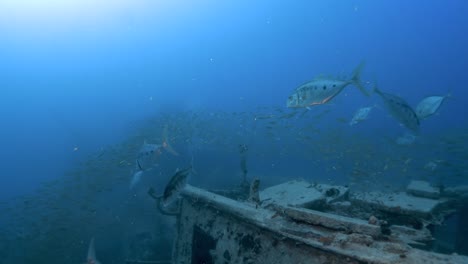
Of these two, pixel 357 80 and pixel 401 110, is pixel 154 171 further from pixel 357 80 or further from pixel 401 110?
pixel 357 80

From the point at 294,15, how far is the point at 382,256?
443 ft

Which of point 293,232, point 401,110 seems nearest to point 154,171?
point 401,110

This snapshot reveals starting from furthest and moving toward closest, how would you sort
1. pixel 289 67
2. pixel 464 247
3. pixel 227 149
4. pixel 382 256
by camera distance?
1. pixel 289 67
2. pixel 227 149
3. pixel 464 247
4. pixel 382 256

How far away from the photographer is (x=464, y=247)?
25.4ft

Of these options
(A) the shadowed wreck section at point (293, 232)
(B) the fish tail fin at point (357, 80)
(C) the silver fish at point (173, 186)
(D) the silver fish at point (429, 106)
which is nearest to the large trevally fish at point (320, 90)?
(B) the fish tail fin at point (357, 80)

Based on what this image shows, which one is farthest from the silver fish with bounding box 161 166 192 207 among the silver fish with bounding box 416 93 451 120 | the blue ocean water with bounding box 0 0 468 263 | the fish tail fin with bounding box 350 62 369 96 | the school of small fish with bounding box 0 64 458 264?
the blue ocean water with bounding box 0 0 468 263

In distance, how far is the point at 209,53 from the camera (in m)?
143

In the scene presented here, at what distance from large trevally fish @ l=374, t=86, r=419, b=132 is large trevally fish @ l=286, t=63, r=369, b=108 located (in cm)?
158

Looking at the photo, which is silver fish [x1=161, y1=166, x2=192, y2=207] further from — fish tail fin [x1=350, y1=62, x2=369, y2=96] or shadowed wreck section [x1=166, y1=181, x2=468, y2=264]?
fish tail fin [x1=350, y1=62, x2=369, y2=96]

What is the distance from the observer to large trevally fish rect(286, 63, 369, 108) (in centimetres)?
402

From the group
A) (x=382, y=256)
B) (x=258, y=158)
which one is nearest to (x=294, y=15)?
(x=258, y=158)

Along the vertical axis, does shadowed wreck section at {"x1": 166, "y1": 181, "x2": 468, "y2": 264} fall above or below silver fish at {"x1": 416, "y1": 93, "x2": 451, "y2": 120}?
below

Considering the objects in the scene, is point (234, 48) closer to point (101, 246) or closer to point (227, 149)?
point (227, 149)

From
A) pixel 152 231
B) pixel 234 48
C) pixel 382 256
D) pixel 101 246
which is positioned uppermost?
pixel 234 48
